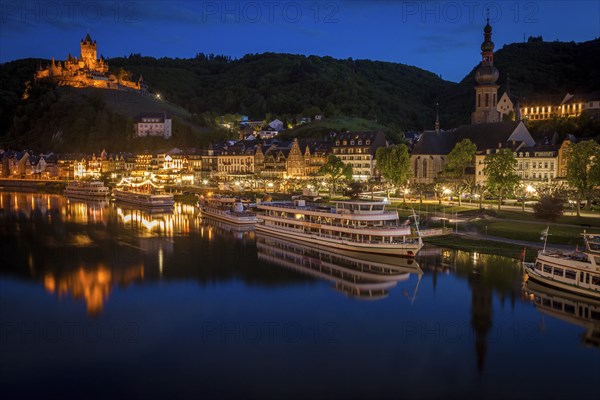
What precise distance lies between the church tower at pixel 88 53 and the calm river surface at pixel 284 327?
13550 cm

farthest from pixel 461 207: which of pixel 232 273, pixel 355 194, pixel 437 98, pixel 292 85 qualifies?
pixel 292 85

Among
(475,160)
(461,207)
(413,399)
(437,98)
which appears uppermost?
(437,98)

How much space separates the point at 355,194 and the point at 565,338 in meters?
41.9

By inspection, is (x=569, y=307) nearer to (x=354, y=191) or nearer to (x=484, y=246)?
(x=484, y=246)

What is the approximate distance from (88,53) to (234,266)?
14669 cm

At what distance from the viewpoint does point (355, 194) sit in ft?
213

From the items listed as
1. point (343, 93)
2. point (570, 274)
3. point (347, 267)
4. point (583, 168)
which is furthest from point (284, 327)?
point (343, 93)

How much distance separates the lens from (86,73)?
159m

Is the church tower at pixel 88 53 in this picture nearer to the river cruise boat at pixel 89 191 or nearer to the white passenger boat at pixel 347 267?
the river cruise boat at pixel 89 191

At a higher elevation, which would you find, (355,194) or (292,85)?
(292,85)

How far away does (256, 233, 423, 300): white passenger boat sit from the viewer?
32125 mm

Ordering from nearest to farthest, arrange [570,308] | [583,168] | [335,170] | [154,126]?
[570,308], [583,168], [335,170], [154,126]

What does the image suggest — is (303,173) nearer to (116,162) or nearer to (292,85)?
(116,162)

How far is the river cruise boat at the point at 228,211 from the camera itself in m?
56.3
